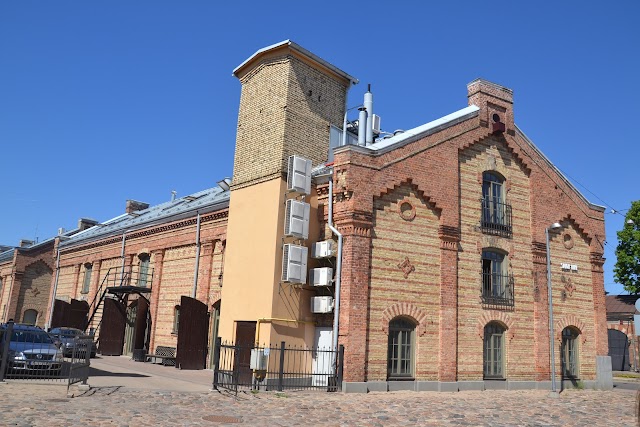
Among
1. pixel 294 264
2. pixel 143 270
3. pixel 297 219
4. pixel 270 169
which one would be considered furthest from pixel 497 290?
pixel 143 270

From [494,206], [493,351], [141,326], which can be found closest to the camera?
[493,351]

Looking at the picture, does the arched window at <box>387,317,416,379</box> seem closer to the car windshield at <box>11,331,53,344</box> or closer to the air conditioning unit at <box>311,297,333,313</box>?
the air conditioning unit at <box>311,297,333,313</box>

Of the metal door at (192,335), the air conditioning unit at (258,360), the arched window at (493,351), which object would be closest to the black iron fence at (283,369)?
the air conditioning unit at (258,360)

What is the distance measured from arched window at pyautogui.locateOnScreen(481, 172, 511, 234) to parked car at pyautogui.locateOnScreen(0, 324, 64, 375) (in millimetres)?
14640

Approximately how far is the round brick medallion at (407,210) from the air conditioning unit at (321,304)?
3.69m

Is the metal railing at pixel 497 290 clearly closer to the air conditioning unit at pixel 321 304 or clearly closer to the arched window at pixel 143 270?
the air conditioning unit at pixel 321 304

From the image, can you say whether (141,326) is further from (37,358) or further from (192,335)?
(37,358)

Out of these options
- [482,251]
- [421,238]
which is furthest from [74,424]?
[482,251]

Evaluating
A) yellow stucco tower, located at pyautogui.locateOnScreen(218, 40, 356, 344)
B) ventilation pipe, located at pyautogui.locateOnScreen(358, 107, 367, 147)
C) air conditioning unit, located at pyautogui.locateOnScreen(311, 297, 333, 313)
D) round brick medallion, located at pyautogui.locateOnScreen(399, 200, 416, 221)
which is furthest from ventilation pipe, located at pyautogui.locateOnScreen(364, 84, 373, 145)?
air conditioning unit, located at pyautogui.locateOnScreen(311, 297, 333, 313)

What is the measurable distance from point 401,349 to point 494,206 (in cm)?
687

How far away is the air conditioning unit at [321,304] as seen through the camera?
691 inches

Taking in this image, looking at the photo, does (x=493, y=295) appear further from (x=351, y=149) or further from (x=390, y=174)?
(x=351, y=149)

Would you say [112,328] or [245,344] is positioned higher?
[112,328]

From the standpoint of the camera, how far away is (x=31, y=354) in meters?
15.8
